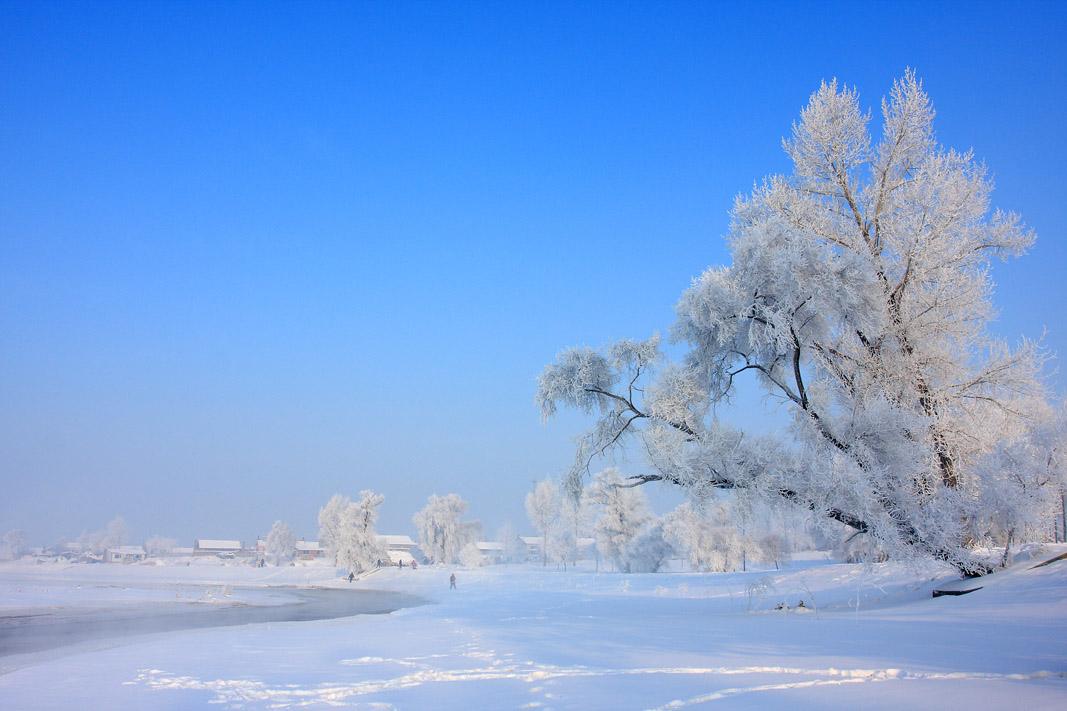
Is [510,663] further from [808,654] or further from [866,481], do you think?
[866,481]

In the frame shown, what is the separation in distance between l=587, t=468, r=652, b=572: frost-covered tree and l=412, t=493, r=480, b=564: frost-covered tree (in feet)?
124

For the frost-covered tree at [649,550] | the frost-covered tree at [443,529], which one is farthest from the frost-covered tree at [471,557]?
the frost-covered tree at [649,550]

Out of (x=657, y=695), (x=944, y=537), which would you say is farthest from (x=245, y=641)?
(x=944, y=537)

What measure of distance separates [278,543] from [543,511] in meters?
60.9

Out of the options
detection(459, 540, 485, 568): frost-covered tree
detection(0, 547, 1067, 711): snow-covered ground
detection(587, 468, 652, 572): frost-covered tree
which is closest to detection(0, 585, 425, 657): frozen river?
detection(0, 547, 1067, 711): snow-covered ground

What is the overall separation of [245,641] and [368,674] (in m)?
6.71

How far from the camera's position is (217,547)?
178 m

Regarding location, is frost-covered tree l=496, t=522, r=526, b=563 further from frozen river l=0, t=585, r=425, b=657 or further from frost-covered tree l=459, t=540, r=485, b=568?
frozen river l=0, t=585, r=425, b=657

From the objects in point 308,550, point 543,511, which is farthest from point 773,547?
point 308,550

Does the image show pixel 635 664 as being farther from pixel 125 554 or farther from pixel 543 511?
pixel 125 554

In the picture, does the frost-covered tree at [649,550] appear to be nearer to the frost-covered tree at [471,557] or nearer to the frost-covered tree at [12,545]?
the frost-covered tree at [471,557]

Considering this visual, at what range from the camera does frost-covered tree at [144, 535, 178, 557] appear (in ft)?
535

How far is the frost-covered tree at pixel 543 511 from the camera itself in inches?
3762

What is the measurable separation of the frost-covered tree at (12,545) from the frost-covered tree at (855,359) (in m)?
154
